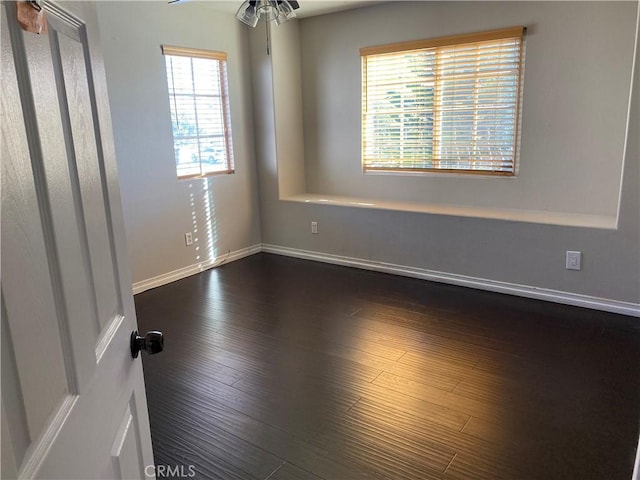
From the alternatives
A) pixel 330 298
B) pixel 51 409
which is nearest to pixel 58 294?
pixel 51 409

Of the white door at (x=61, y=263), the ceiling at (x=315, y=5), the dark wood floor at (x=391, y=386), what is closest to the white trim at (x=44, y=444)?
the white door at (x=61, y=263)

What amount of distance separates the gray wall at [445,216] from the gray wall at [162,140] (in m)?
0.25

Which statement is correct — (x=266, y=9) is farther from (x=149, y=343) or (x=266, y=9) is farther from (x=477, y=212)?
(x=149, y=343)

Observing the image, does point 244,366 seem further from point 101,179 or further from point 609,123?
point 609,123

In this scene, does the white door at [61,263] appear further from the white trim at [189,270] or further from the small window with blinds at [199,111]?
the small window with blinds at [199,111]

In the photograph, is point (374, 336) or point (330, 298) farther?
point (330, 298)

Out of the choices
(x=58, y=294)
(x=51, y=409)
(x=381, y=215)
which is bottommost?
(x=381, y=215)

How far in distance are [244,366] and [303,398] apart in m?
0.52

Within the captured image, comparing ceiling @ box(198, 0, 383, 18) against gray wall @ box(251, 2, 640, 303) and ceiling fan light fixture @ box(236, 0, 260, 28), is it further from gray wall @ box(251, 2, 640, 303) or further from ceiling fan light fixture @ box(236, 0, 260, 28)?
ceiling fan light fixture @ box(236, 0, 260, 28)

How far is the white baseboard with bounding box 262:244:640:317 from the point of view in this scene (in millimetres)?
3521

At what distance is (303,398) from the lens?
8.39ft

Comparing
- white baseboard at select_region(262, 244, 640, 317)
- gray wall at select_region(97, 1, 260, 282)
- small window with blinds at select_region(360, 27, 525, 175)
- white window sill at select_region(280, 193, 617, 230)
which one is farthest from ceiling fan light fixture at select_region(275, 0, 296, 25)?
white baseboard at select_region(262, 244, 640, 317)

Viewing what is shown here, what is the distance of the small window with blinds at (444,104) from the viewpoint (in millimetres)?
4047

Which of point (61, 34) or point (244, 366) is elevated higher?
point (61, 34)
